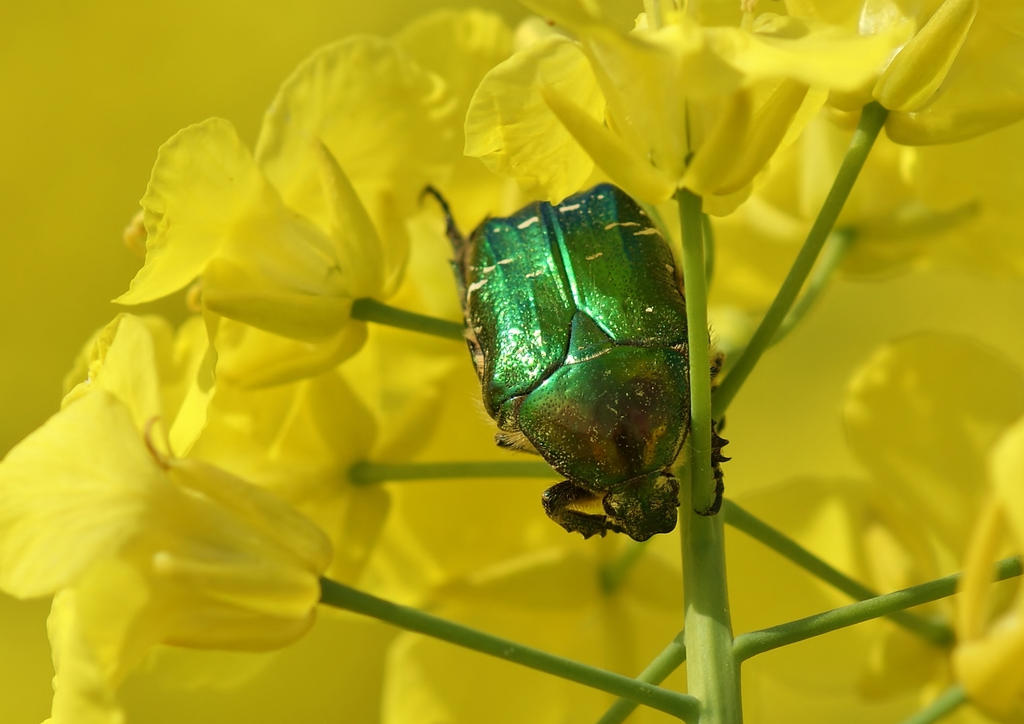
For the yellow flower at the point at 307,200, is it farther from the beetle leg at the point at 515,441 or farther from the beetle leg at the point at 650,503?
the beetle leg at the point at 650,503

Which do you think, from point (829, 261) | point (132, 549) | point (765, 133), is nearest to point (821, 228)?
point (765, 133)

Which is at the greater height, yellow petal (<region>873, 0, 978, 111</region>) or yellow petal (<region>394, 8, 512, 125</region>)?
yellow petal (<region>394, 8, 512, 125</region>)

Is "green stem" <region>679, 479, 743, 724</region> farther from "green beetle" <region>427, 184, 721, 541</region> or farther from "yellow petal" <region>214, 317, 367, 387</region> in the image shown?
"yellow petal" <region>214, 317, 367, 387</region>

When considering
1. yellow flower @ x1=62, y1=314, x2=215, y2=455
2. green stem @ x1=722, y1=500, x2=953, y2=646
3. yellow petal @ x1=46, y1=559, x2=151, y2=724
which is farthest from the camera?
green stem @ x1=722, y1=500, x2=953, y2=646

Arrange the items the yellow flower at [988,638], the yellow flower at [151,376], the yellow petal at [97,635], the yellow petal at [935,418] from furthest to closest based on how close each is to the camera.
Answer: the yellow petal at [935,418] → the yellow flower at [151,376] → the yellow petal at [97,635] → the yellow flower at [988,638]

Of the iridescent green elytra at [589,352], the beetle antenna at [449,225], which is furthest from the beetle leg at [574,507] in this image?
the beetle antenna at [449,225]

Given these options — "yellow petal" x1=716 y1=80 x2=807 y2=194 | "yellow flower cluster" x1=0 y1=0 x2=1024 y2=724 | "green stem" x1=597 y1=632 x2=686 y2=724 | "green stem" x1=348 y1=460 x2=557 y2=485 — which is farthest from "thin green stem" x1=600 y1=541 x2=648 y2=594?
"yellow petal" x1=716 y1=80 x2=807 y2=194
